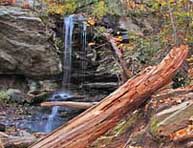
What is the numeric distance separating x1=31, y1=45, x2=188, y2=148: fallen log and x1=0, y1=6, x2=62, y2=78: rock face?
845cm

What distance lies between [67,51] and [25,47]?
5.20ft

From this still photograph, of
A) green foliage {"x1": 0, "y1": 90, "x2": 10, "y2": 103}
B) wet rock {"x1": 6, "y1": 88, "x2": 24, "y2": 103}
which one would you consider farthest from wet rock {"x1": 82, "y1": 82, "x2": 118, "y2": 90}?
green foliage {"x1": 0, "y1": 90, "x2": 10, "y2": 103}

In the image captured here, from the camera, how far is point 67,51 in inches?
507

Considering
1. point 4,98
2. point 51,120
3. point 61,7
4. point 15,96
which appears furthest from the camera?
point 61,7

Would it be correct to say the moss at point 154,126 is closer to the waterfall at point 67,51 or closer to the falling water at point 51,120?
the falling water at point 51,120

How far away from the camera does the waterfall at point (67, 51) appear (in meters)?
12.7

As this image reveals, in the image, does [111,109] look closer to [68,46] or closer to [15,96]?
[15,96]

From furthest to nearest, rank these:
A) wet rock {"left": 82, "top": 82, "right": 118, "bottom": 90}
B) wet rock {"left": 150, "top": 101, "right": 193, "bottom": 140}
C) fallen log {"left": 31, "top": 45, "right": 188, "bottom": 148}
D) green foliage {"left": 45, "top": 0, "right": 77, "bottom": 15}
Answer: green foliage {"left": 45, "top": 0, "right": 77, "bottom": 15}, wet rock {"left": 82, "top": 82, "right": 118, "bottom": 90}, wet rock {"left": 150, "top": 101, "right": 193, "bottom": 140}, fallen log {"left": 31, "top": 45, "right": 188, "bottom": 148}

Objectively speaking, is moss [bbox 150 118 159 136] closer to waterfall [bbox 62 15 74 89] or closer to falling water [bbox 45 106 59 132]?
falling water [bbox 45 106 59 132]

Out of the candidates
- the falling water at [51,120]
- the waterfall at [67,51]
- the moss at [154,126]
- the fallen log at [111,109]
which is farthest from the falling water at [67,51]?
the moss at [154,126]

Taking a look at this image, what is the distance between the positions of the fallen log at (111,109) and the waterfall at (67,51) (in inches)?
338

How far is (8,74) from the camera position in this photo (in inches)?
488

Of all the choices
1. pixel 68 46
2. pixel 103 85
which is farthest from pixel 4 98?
pixel 103 85

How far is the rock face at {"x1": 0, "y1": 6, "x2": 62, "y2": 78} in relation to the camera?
12000 mm
